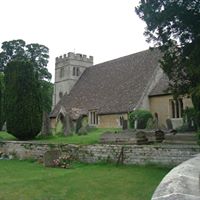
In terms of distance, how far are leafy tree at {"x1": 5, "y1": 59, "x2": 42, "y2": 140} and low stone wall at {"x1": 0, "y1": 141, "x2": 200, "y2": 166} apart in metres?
2.73

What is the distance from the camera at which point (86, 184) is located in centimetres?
912

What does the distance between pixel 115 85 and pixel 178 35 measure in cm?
2139

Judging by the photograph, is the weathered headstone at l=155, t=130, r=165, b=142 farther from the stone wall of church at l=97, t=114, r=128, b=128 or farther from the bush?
the stone wall of church at l=97, t=114, r=128, b=128

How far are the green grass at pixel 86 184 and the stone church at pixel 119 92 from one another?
11.7 m

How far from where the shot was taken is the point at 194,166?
604 cm

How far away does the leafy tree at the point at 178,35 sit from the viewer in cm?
1106

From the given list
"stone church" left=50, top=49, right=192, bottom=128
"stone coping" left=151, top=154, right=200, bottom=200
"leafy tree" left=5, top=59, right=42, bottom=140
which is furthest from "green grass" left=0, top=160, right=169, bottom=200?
"stone church" left=50, top=49, right=192, bottom=128

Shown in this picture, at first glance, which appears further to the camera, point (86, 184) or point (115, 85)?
point (115, 85)

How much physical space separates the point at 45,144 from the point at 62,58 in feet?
106

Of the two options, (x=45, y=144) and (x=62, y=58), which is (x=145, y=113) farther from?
(x=62, y=58)

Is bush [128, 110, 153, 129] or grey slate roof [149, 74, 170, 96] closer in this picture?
bush [128, 110, 153, 129]

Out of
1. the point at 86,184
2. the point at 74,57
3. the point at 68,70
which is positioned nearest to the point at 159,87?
the point at 68,70

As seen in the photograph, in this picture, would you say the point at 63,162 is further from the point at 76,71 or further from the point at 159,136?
the point at 76,71

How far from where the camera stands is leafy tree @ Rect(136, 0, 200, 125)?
11062 mm
